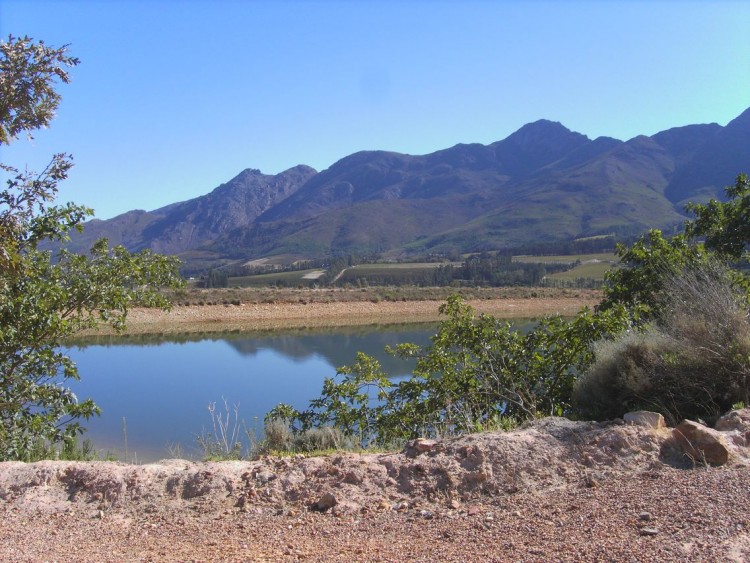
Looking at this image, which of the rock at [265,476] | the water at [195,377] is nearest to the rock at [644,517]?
the rock at [265,476]

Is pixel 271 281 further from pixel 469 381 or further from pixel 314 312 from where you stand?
pixel 469 381

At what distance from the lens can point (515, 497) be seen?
465 centimetres

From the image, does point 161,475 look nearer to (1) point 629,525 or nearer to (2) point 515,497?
(2) point 515,497

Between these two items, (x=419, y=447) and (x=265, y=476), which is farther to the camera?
(x=419, y=447)

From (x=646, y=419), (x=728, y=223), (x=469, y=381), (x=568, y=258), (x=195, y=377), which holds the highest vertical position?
(x=728, y=223)

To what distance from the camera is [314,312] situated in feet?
153

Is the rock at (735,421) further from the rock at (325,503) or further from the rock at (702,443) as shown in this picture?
the rock at (325,503)

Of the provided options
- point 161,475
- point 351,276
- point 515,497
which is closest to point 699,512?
point 515,497

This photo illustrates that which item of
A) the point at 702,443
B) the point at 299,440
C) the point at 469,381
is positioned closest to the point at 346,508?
the point at 299,440

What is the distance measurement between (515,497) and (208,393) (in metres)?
15.6

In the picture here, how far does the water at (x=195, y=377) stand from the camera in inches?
543

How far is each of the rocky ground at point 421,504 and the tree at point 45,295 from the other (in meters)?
1.43

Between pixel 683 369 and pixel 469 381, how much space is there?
2.89 metres

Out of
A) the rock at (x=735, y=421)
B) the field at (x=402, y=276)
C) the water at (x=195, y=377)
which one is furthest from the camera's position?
the field at (x=402, y=276)
